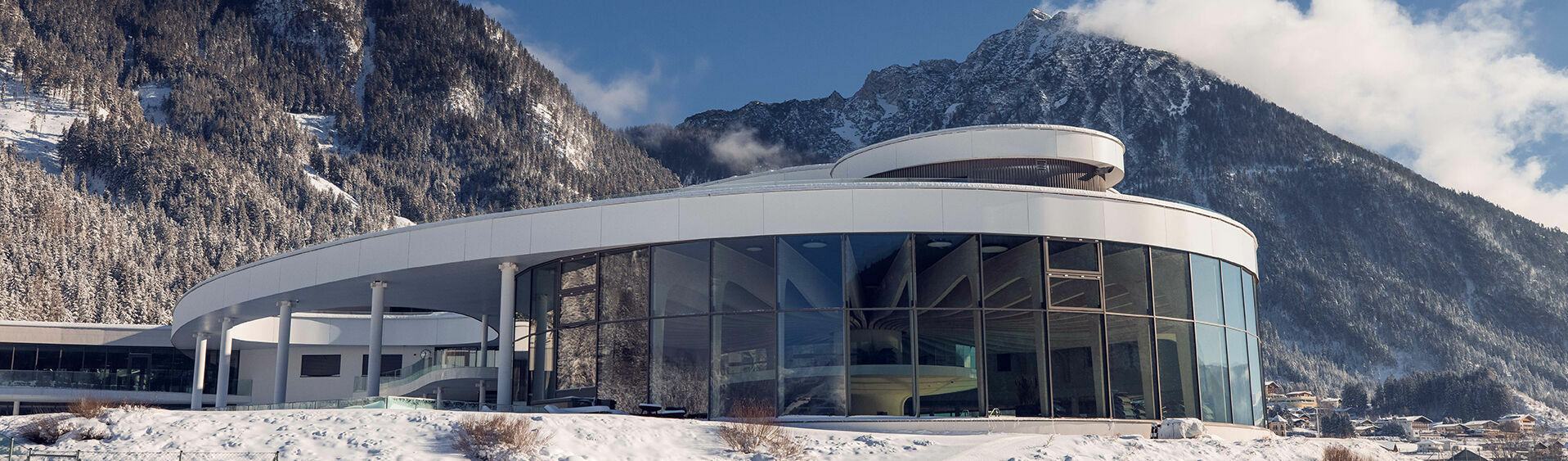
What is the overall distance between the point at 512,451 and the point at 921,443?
745 cm

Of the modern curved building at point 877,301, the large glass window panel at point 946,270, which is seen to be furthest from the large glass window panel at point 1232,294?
the large glass window panel at point 946,270

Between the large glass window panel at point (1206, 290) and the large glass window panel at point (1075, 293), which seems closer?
the large glass window panel at point (1075, 293)

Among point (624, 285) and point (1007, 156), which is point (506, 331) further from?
point (1007, 156)

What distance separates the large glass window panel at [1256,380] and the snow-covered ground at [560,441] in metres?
6.91

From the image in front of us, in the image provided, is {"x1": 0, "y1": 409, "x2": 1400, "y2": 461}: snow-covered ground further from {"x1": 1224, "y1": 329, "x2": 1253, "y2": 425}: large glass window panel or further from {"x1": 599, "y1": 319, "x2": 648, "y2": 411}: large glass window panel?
{"x1": 1224, "y1": 329, "x2": 1253, "y2": 425}: large glass window panel

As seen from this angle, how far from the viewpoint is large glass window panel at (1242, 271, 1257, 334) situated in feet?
104

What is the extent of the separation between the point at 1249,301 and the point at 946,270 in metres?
9.74

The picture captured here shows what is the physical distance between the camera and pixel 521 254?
101 ft

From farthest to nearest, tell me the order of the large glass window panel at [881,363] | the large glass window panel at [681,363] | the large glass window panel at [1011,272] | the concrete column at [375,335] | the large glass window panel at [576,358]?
1. the concrete column at [375,335]
2. the large glass window panel at [576,358]
3. the large glass window panel at [681,363]
4. the large glass window panel at [1011,272]
5. the large glass window panel at [881,363]

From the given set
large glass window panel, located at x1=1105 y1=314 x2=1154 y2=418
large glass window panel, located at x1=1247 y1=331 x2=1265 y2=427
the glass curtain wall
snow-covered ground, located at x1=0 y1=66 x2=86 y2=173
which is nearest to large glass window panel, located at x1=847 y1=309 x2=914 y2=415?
the glass curtain wall

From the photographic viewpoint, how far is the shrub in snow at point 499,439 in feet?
65.5

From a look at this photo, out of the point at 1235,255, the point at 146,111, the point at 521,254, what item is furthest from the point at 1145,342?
the point at 146,111

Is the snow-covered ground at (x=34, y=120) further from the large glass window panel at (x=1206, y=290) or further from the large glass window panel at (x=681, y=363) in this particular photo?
the large glass window panel at (x=1206, y=290)

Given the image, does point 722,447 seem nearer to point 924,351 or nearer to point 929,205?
point 924,351
